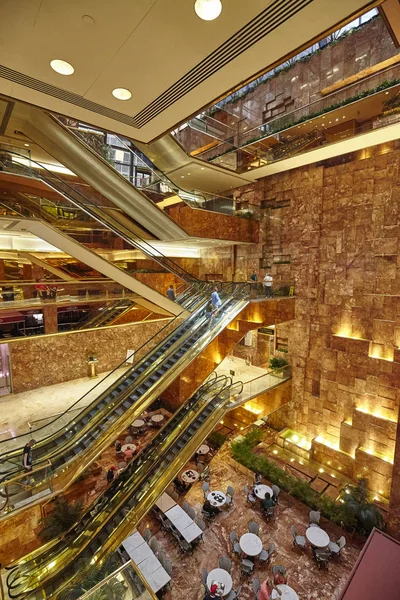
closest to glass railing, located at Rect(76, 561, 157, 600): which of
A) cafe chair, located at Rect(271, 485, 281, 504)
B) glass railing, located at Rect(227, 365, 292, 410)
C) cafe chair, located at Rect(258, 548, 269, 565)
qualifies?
cafe chair, located at Rect(258, 548, 269, 565)

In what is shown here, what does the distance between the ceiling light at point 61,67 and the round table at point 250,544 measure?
401 inches

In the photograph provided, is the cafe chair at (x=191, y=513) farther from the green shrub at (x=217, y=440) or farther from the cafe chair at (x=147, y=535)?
the green shrub at (x=217, y=440)

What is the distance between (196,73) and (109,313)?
9558 millimetres

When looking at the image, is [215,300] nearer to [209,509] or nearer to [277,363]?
[277,363]

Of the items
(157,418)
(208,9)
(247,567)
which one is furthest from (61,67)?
(157,418)

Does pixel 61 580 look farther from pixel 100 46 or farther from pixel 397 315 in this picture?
pixel 397 315

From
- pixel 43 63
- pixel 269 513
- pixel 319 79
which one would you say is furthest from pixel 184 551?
pixel 319 79

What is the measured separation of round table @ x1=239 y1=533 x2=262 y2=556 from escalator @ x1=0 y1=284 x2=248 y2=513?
437cm

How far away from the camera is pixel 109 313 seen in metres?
11.3

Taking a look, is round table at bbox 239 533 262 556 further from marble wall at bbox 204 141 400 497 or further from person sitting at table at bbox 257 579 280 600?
marble wall at bbox 204 141 400 497

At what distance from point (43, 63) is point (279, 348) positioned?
41.2 ft

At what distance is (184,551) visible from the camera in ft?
24.7

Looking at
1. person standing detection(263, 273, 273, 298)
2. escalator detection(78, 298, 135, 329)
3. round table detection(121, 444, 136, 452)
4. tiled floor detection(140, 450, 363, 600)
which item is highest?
person standing detection(263, 273, 273, 298)

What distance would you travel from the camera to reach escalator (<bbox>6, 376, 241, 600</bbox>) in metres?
6.60
